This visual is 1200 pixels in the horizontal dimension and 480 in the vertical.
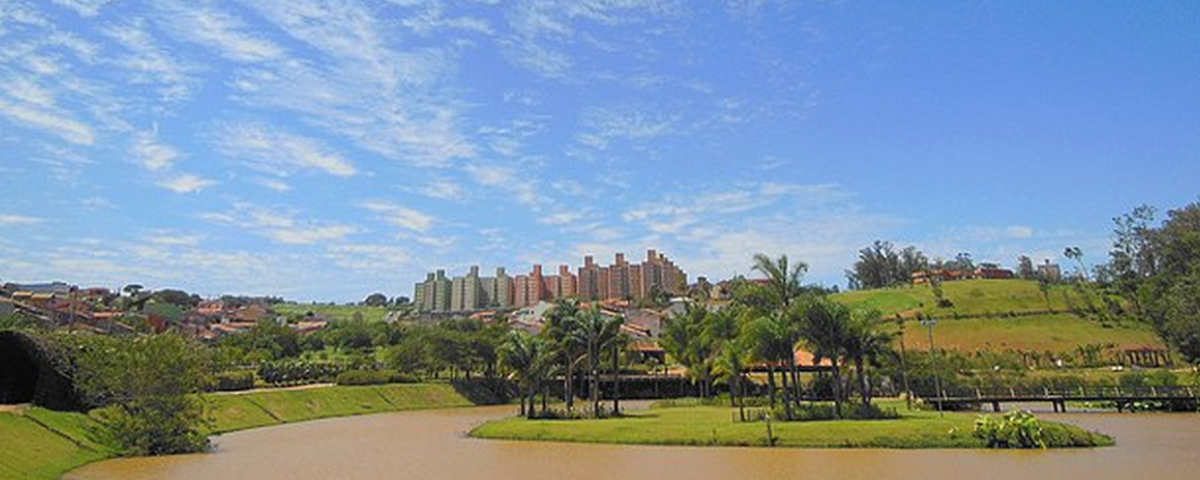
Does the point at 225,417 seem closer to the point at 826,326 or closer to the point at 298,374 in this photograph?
the point at 298,374

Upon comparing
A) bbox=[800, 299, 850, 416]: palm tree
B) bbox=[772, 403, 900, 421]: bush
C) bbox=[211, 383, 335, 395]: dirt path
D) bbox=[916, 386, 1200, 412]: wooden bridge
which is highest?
bbox=[800, 299, 850, 416]: palm tree

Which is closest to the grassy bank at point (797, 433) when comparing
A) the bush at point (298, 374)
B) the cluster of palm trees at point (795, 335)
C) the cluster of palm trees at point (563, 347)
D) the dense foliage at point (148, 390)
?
the cluster of palm trees at point (795, 335)

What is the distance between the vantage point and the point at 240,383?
209 ft

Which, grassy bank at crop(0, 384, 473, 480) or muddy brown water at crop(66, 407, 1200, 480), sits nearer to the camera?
muddy brown water at crop(66, 407, 1200, 480)

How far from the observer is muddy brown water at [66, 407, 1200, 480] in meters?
26.1

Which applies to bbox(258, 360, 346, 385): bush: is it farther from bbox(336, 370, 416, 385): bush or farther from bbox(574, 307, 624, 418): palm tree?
bbox(574, 307, 624, 418): palm tree

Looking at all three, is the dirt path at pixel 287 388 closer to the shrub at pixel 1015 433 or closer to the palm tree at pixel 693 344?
the palm tree at pixel 693 344

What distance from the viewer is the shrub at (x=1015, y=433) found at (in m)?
31.8

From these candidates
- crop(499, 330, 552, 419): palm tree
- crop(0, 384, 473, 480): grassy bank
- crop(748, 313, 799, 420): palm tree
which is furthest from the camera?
crop(499, 330, 552, 419): palm tree

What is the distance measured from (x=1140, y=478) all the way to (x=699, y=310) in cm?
5136

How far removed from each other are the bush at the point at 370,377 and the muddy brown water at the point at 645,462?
2987cm

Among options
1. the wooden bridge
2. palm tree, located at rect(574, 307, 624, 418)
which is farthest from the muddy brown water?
palm tree, located at rect(574, 307, 624, 418)

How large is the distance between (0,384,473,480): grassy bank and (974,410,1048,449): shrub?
116 feet

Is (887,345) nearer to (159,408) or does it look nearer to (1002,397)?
(1002,397)
